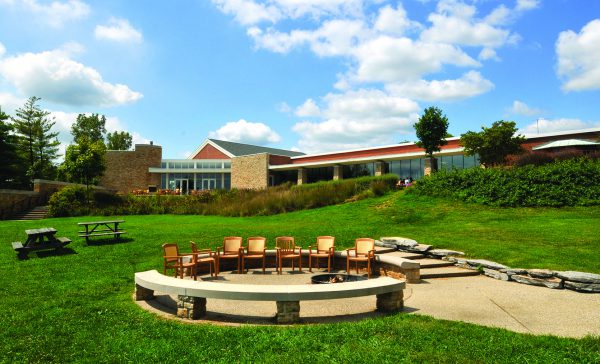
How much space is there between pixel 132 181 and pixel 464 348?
49.7 meters

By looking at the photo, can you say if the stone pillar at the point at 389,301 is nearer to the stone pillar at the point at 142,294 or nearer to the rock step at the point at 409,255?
the stone pillar at the point at 142,294

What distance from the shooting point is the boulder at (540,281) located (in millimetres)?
8234

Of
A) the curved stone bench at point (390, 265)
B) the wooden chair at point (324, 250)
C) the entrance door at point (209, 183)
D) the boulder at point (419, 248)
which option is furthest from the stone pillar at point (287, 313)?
the entrance door at point (209, 183)

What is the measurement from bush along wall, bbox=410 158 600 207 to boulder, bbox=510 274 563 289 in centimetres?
1120

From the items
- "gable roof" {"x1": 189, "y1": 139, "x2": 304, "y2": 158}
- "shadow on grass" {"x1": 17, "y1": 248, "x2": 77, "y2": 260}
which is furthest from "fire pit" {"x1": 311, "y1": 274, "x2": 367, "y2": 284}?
"gable roof" {"x1": 189, "y1": 139, "x2": 304, "y2": 158}

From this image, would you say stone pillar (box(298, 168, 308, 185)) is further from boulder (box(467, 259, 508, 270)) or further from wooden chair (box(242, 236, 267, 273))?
boulder (box(467, 259, 508, 270))

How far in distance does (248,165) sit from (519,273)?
3896 centimetres

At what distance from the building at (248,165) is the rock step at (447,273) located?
23.8 meters

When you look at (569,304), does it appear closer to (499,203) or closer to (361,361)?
(361,361)

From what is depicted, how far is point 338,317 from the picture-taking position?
6223 mm

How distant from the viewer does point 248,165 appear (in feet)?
151

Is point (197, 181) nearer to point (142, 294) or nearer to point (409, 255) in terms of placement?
point (409, 255)

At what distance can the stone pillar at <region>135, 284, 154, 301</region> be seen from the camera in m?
7.14

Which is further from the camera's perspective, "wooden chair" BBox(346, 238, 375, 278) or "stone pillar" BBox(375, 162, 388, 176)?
"stone pillar" BBox(375, 162, 388, 176)
